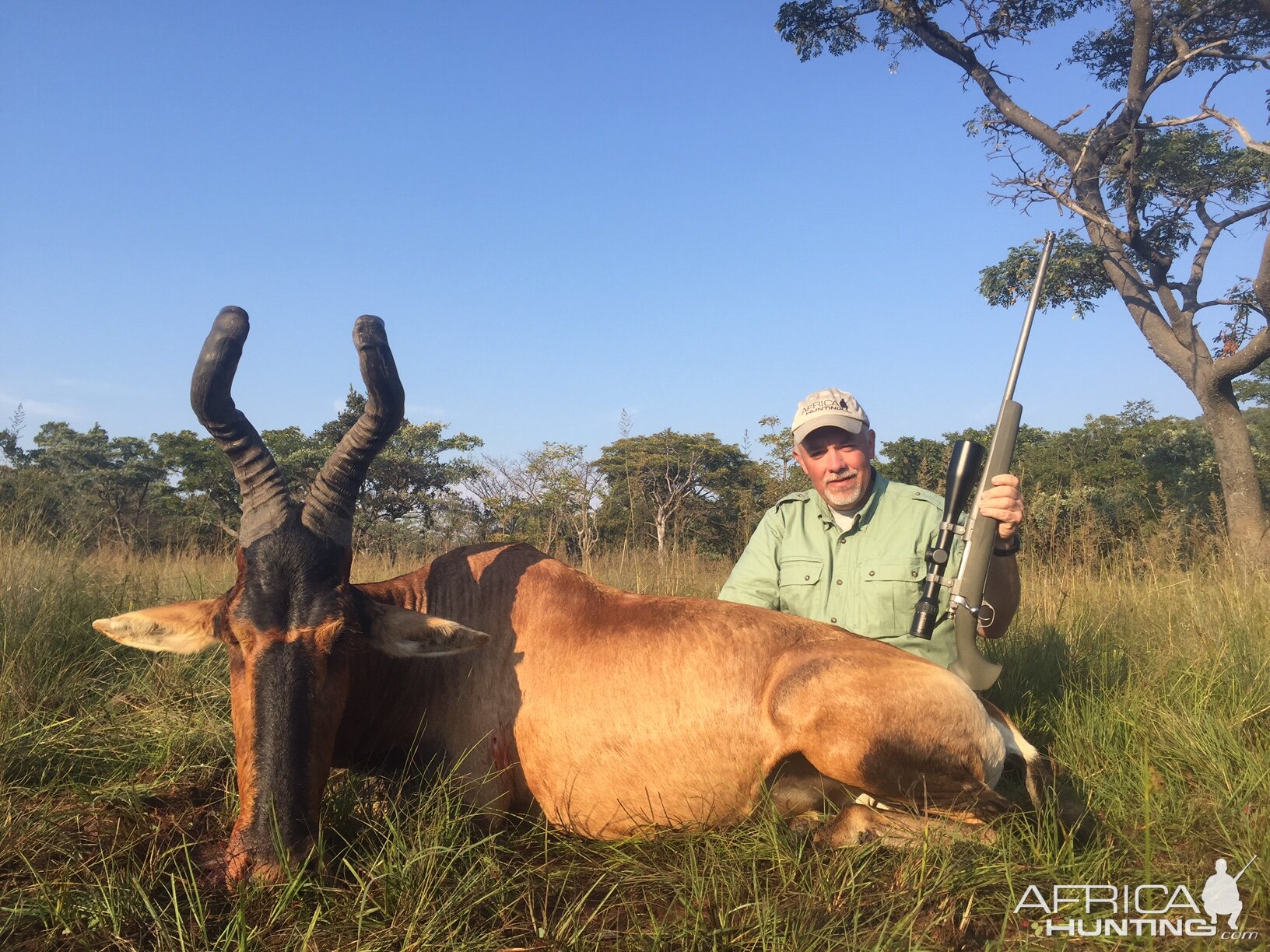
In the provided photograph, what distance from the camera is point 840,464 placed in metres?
4.73

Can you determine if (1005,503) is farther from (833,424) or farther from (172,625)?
(172,625)

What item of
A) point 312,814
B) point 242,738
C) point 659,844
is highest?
point 242,738

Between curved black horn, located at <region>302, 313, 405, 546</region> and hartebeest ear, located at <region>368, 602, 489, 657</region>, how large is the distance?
337mm

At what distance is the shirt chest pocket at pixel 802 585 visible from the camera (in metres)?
4.77

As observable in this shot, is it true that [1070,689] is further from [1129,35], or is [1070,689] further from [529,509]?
[529,509]

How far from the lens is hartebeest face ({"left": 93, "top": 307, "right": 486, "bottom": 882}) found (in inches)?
112

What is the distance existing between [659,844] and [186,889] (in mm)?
1619

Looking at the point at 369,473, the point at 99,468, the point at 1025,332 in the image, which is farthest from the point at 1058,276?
the point at 99,468

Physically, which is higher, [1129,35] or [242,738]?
[1129,35]

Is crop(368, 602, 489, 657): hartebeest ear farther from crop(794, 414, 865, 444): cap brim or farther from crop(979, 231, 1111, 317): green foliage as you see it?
crop(979, 231, 1111, 317): green foliage

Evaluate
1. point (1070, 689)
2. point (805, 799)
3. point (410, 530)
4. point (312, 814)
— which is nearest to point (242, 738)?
point (312, 814)

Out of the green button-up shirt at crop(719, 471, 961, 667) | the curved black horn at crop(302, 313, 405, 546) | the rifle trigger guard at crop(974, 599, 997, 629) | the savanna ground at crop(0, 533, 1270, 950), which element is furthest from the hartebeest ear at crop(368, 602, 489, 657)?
the rifle trigger guard at crop(974, 599, 997, 629)

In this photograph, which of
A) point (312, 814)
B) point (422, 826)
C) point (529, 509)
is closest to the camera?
point (312, 814)

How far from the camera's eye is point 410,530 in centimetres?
1556
